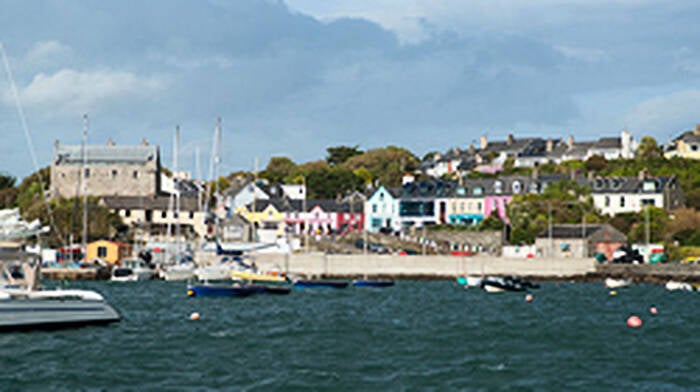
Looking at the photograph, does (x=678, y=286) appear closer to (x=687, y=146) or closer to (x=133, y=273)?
(x=133, y=273)

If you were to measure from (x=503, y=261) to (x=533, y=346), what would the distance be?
48.2 metres

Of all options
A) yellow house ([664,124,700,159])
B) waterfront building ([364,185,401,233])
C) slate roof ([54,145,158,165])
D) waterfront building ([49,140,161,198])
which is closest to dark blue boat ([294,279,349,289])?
waterfront building ([364,185,401,233])

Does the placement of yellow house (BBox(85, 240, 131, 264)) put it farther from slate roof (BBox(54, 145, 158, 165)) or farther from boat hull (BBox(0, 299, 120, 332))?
boat hull (BBox(0, 299, 120, 332))

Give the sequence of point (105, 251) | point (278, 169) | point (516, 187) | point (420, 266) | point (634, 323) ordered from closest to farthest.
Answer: point (634, 323) < point (420, 266) < point (105, 251) < point (516, 187) < point (278, 169)

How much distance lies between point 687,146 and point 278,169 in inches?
2387

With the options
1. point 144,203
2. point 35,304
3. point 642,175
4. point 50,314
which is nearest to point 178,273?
point 144,203

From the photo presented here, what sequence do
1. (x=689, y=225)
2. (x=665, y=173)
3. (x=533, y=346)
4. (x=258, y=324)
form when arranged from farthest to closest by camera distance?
1. (x=665, y=173)
2. (x=689, y=225)
3. (x=258, y=324)
4. (x=533, y=346)

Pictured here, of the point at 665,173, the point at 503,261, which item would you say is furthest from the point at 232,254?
the point at 665,173

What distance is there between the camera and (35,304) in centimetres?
3547

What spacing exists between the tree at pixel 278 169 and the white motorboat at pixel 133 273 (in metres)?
64.4

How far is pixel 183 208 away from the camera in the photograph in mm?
112062

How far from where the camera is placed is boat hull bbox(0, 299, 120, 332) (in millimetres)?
34844

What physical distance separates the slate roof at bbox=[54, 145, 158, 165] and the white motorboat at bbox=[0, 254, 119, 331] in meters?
83.1

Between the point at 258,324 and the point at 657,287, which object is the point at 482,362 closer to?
the point at 258,324
